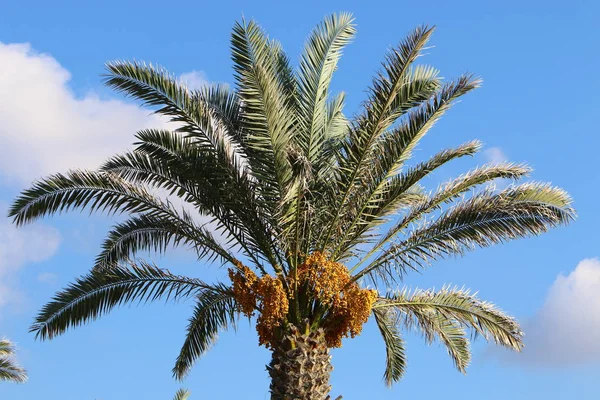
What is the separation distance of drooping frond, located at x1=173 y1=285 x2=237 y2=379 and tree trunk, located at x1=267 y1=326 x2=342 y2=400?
2.38 metres

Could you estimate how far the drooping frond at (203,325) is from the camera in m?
16.6

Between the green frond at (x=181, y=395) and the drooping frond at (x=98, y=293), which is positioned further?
the green frond at (x=181, y=395)

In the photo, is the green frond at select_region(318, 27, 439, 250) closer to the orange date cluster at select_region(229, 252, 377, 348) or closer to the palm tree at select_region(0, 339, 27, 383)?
the orange date cluster at select_region(229, 252, 377, 348)

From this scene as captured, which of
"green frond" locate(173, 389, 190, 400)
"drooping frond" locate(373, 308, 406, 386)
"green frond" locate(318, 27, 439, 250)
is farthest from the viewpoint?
"green frond" locate(173, 389, 190, 400)

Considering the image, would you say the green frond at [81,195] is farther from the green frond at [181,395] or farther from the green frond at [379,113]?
the green frond at [181,395]

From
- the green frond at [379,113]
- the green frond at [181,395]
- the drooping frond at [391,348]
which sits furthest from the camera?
the green frond at [181,395]

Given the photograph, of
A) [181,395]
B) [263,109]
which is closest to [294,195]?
[263,109]

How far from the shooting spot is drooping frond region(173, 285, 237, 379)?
1661 centimetres

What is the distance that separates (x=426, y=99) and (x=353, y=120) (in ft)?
5.52

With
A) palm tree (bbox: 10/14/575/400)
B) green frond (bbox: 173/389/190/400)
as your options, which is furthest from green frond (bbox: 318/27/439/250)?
green frond (bbox: 173/389/190/400)

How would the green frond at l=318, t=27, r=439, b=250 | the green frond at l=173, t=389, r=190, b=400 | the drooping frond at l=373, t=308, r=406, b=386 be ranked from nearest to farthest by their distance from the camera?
the green frond at l=318, t=27, r=439, b=250, the drooping frond at l=373, t=308, r=406, b=386, the green frond at l=173, t=389, r=190, b=400

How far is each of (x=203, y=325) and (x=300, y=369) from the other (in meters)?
3.99

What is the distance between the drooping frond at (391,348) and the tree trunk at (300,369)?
3.73 metres

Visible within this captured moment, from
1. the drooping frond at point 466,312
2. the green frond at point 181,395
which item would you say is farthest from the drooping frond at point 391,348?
the green frond at point 181,395
